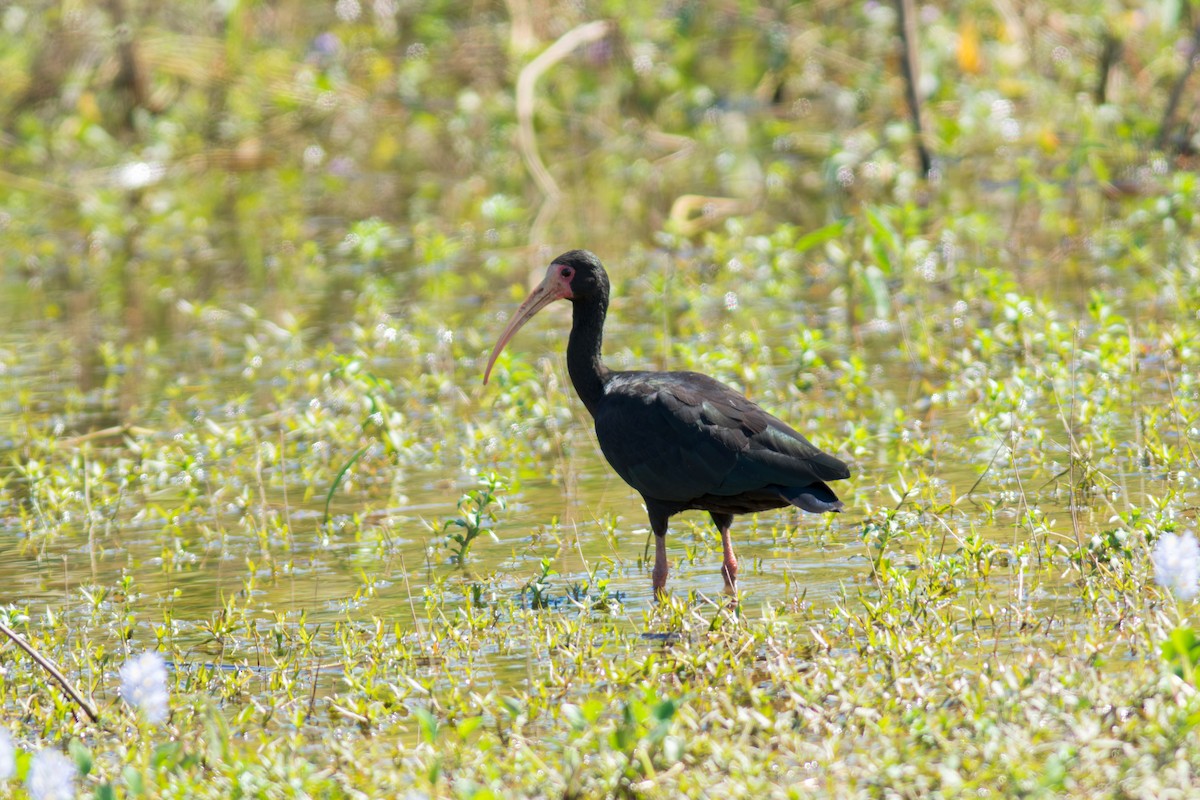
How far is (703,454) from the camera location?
6.03 meters

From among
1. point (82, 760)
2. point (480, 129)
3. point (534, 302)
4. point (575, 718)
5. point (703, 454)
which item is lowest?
point (82, 760)

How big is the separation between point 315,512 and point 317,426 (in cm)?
57

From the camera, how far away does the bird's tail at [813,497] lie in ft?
19.0

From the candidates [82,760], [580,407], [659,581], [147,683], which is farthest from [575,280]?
[82,760]

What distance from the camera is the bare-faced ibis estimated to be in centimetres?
588

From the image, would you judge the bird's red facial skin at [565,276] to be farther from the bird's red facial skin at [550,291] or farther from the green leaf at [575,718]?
the green leaf at [575,718]

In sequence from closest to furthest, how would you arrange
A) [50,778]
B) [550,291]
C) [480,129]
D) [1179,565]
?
1. [50,778]
2. [1179,565]
3. [550,291]
4. [480,129]

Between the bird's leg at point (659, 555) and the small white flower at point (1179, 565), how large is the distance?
182cm

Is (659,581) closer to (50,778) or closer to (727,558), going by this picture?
(727,558)

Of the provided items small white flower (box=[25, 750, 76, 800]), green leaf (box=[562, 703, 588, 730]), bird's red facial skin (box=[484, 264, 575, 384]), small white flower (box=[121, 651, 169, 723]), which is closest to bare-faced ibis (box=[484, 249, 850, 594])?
bird's red facial skin (box=[484, 264, 575, 384])

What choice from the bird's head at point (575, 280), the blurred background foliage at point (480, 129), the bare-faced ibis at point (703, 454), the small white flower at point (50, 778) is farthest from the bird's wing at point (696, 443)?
the blurred background foliage at point (480, 129)

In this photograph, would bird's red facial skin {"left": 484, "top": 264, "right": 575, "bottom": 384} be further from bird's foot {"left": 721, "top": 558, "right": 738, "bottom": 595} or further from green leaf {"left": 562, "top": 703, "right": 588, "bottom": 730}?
green leaf {"left": 562, "top": 703, "right": 588, "bottom": 730}

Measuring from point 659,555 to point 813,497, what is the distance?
0.64 metres

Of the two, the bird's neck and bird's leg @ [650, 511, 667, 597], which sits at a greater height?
the bird's neck
